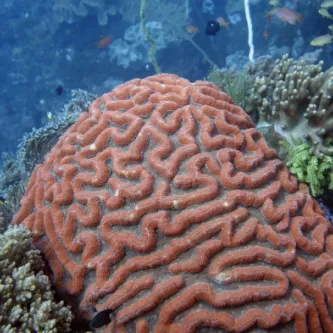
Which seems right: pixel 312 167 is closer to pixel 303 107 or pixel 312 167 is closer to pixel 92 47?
pixel 303 107

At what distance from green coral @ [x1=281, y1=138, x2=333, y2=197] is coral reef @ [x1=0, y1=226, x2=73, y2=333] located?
10.1ft

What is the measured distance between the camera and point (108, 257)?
3170 millimetres

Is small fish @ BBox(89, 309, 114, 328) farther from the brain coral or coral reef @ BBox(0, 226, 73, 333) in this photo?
coral reef @ BBox(0, 226, 73, 333)

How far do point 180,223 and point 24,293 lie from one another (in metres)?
1.57

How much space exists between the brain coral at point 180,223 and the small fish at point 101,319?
0.35 feet

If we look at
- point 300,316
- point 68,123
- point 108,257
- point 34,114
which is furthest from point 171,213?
point 34,114

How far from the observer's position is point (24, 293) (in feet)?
9.42

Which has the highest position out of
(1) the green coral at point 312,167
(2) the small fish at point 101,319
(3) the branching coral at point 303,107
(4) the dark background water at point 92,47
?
→ (4) the dark background water at point 92,47

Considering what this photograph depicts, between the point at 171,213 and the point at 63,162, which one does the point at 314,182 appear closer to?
the point at 171,213

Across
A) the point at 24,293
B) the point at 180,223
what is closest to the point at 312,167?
the point at 180,223

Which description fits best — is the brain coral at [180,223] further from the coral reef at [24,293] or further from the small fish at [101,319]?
the coral reef at [24,293]

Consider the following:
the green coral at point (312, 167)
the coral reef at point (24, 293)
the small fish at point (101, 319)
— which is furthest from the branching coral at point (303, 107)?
the coral reef at point (24, 293)

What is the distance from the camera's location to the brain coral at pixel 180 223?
112 inches

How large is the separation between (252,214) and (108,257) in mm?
1557
